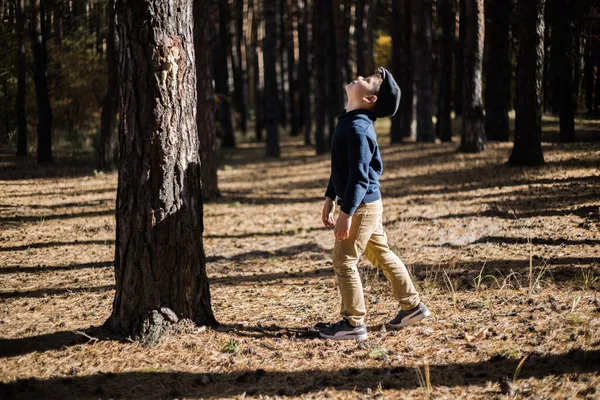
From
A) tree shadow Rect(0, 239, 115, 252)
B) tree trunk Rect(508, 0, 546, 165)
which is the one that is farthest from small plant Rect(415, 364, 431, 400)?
tree trunk Rect(508, 0, 546, 165)

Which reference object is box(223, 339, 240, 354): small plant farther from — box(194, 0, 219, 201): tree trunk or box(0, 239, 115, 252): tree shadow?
box(194, 0, 219, 201): tree trunk

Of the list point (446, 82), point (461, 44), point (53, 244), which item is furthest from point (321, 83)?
point (53, 244)

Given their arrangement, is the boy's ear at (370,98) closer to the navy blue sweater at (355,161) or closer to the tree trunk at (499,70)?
the navy blue sweater at (355,161)

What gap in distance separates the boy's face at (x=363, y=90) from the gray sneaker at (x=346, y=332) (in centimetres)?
190

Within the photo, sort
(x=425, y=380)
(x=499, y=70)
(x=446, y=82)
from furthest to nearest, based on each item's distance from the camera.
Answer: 1. (x=446, y=82)
2. (x=499, y=70)
3. (x=425, y=380)

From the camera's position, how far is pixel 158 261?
4465mm

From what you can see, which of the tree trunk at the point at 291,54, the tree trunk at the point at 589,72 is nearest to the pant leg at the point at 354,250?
the tree trunk at the point at 589,72

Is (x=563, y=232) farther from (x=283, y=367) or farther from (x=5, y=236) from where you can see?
(x=5, y=236)

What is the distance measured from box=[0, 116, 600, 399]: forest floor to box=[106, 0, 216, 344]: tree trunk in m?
0.33

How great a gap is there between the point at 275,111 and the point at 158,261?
57.3 ft

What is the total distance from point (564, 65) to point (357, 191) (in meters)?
14.8

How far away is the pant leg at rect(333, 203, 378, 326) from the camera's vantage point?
4336 millimetres

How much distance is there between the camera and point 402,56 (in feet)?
82.6

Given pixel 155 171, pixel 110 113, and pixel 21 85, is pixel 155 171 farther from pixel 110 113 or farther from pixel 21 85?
pixel 110 113
